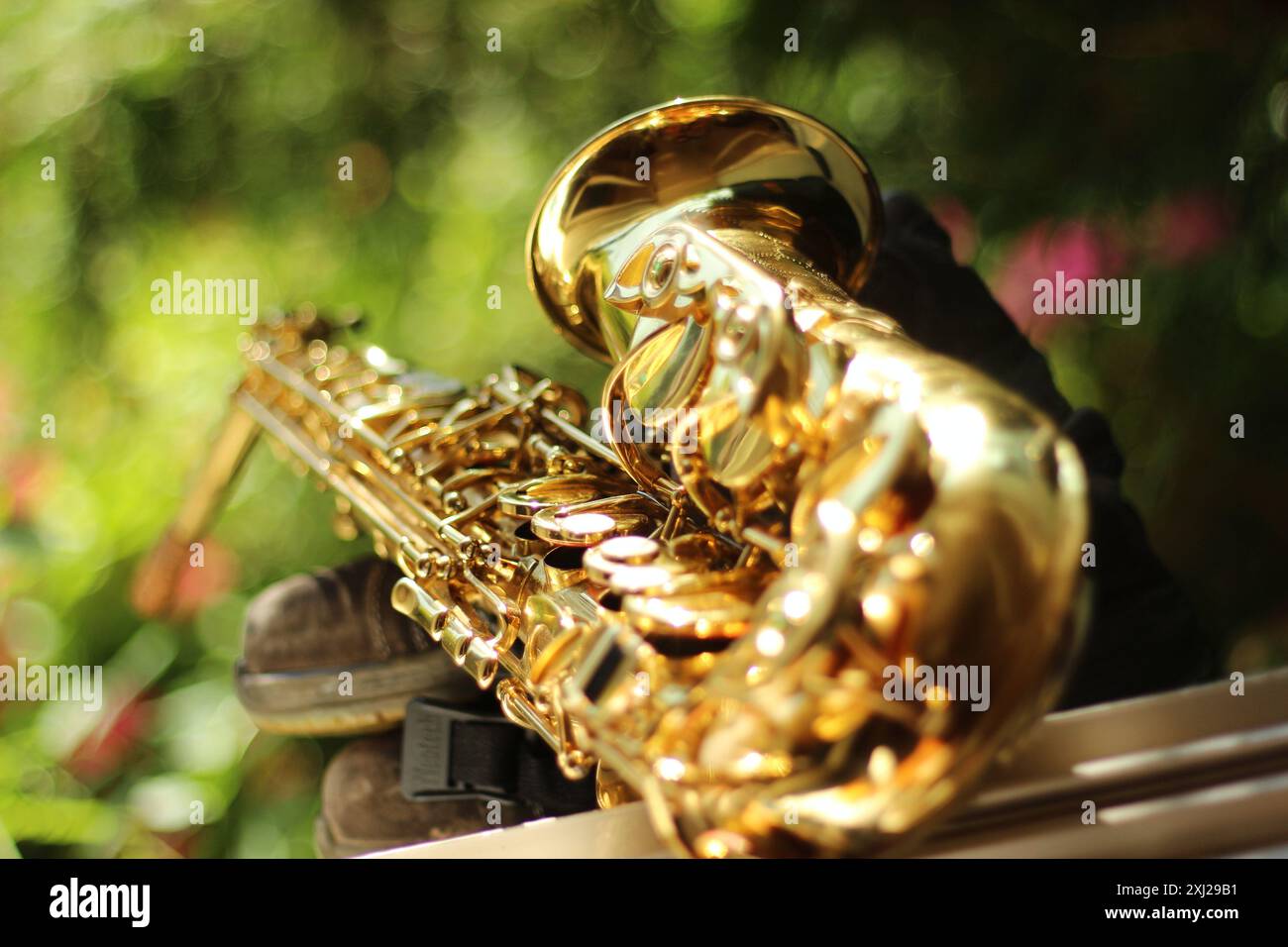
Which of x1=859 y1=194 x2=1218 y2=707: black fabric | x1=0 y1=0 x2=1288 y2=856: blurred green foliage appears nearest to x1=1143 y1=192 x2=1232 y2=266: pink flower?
x1=0 y1=0 x2=1288 y2=856: blurred green foliage

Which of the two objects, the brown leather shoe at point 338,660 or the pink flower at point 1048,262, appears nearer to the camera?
the brown leather shoe at point 338,660

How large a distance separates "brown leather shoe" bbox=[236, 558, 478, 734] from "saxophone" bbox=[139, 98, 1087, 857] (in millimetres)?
169

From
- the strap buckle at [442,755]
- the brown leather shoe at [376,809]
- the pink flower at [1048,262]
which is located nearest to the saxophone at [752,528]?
the strap buckle at [442,755]

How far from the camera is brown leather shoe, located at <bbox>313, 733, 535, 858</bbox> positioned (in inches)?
39.0

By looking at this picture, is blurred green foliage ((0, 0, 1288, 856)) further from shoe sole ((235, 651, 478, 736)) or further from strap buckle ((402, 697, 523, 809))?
strap buckle ((402, 697, 523, 809))

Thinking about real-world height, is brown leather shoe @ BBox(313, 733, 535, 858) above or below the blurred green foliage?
below

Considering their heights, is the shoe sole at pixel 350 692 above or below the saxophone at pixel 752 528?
below

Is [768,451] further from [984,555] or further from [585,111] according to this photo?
[585,111]

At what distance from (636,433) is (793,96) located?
Answer: 1.17 m

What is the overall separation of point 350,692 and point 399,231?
3.79 ft

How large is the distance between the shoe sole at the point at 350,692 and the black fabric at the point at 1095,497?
57 cm

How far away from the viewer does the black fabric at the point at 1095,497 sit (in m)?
0.96

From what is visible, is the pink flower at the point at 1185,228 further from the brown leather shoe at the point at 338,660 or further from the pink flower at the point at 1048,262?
the brown leather shoe at the point at 338,660

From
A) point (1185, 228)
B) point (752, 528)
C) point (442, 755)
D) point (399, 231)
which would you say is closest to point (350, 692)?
point (442, 755)
